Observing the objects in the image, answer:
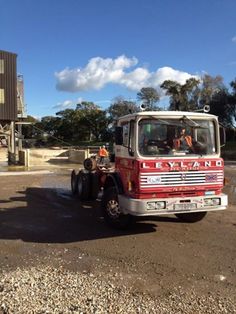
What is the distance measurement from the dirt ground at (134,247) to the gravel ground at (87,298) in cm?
26

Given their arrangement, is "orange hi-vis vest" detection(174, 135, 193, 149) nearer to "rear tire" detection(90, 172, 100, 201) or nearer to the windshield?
the windshield

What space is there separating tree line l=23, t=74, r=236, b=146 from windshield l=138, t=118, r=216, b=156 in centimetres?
5226

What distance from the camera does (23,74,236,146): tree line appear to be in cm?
7012

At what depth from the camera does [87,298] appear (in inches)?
209

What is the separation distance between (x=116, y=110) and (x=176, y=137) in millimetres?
54553

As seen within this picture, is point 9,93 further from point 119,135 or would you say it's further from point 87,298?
point 87,298

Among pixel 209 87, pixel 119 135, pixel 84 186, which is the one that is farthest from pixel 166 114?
pixel 209 87

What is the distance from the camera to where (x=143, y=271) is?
6.48m

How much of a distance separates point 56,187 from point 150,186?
32.2 feet

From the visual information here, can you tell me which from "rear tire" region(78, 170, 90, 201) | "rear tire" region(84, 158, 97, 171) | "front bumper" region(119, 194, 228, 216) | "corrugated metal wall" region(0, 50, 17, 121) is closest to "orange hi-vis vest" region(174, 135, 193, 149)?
"front bumper" region(119, 194, 228, 216)

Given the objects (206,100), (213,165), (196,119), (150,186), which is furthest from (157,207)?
(206,100)

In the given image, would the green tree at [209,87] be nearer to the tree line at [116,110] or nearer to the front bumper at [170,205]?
the tree line at [116,110]

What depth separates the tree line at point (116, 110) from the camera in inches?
2761

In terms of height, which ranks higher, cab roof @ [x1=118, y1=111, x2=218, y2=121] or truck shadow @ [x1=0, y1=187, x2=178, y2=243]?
cab roof @ [x1=118, y1=111, x2=218, y2=121]
